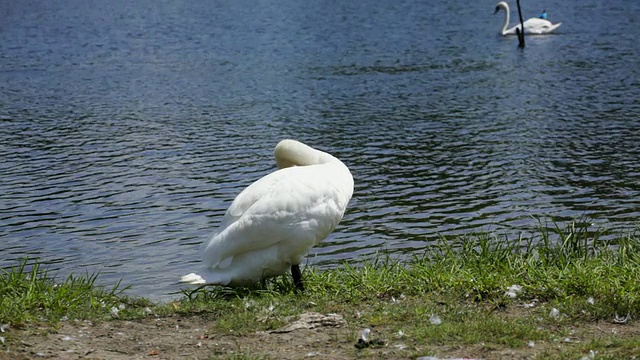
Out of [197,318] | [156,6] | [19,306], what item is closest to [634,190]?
[197,318]

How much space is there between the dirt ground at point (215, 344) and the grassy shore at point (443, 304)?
0.03 metres

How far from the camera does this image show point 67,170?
1572 cm

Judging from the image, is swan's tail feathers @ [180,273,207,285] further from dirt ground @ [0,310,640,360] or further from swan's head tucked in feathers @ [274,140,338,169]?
swan's head tucked in feathers @ [274,140,338,169]

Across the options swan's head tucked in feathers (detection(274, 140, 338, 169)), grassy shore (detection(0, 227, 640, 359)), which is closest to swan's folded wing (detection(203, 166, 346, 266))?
grassy shore (detection(0, 227, 640, 359))

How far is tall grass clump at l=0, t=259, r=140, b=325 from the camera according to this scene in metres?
6.36

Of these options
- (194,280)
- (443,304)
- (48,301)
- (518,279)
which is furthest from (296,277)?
(48,301)

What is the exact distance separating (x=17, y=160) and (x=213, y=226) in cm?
621

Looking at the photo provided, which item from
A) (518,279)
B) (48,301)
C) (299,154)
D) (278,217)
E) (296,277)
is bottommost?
(518,279)

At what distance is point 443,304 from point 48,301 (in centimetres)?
290

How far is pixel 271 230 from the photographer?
7234 mm

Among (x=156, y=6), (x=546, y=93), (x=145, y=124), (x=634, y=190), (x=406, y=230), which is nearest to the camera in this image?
(x=406, y=230)

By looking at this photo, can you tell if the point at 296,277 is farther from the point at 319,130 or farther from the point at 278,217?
the point at 319,130

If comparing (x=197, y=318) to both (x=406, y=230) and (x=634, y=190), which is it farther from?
(x=634, y=190)

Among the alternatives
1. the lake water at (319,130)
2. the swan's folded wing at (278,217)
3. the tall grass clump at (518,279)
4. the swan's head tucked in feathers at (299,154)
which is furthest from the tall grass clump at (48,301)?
the swan's head tucked in feathers at (299,154)
